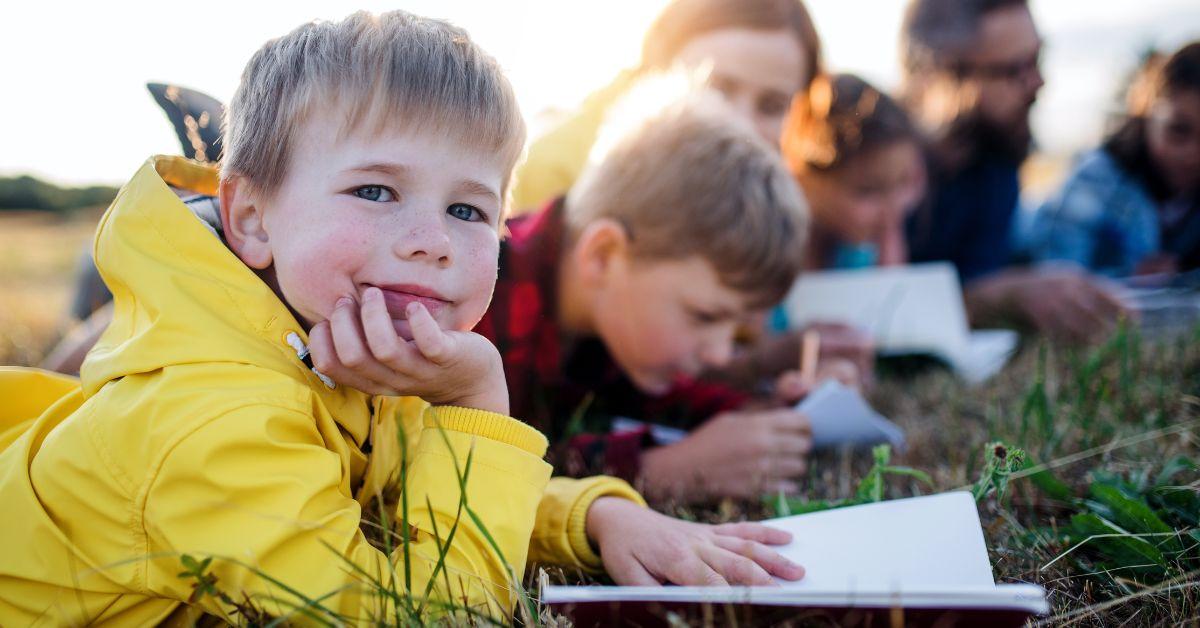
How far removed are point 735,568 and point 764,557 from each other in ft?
0.17

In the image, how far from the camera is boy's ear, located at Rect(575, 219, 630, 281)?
2297mm

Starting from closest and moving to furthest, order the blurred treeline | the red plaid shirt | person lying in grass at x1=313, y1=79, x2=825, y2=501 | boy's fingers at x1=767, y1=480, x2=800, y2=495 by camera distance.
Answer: boy's fingers at x1=767, y1=480, x2=800, y2=495 → the red plaid shirt → person lying in grass at x1=313, y1=79, x2=825, y2=501 → the blurred treeline

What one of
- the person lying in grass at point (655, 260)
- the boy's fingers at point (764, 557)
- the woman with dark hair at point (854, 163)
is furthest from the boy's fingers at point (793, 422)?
the woman with dark hair at point (854, 163)

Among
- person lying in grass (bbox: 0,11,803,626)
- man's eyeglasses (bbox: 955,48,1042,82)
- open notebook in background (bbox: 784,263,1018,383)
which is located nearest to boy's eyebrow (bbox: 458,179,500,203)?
person lying in grass (bbox: 0,11,803,626)

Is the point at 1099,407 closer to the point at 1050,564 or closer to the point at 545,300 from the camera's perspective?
the point at 1050,564

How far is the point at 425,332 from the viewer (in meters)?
1.17

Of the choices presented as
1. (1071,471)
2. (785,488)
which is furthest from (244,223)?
(1071,471)

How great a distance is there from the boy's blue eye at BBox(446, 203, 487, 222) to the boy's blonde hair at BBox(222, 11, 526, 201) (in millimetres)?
94

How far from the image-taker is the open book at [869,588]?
0.90m

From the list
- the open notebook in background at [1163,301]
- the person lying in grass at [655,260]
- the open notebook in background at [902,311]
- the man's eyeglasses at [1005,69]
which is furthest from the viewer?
the man's eyeglasses at [1005,69]

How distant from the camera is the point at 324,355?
1173 mm

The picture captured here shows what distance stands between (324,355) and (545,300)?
127 cm

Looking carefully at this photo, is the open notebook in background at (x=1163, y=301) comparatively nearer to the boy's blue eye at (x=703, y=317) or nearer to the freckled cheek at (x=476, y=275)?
the boy's blue eye at (x=703, y=317)

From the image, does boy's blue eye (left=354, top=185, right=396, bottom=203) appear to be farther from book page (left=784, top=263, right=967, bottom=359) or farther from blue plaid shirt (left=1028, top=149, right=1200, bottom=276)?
blue plaid shirt (left=1028, top=149, right=1200, bottom=276)
